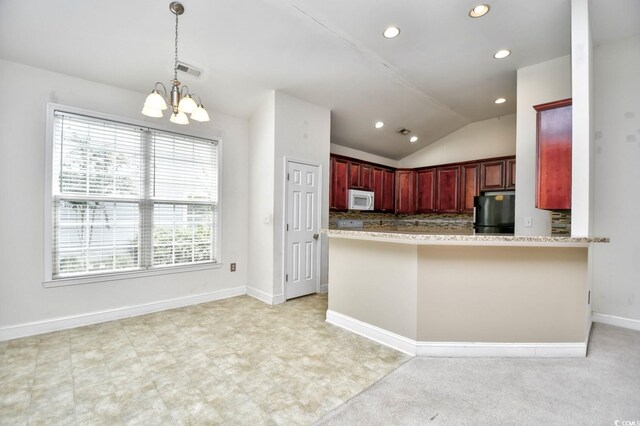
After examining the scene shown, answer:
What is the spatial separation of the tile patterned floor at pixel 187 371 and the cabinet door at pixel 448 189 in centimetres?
384

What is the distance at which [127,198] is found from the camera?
347cm

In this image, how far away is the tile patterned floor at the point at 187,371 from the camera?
1765mm

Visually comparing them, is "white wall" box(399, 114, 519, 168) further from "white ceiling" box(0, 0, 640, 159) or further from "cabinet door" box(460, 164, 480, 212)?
"white ceiling" box(0, 0, 640, 159)

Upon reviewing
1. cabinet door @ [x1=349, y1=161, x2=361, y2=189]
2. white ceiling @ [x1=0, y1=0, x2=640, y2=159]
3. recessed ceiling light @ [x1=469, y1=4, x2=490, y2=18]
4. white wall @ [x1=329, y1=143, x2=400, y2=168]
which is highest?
recessed ceiling light @ [x1=469, y1=4, x2=490, y2=18]

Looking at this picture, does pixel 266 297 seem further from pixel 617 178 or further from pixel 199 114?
pixel 617 178

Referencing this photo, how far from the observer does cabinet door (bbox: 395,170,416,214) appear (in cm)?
630

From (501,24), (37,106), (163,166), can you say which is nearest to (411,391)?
(501,24)

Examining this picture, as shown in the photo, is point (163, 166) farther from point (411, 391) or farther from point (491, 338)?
point (491, 338)

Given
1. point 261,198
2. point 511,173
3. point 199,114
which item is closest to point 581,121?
point 511,173

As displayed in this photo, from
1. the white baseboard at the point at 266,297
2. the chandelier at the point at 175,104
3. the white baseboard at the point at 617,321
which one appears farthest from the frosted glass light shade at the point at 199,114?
the white baseboard at the point at 617,321

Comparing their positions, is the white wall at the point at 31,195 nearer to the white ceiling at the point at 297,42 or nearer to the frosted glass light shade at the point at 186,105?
the white ceiling at the point at 297,42

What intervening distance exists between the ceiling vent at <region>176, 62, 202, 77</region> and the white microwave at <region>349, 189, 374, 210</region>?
300 cm

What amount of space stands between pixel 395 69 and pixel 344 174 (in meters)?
1.95

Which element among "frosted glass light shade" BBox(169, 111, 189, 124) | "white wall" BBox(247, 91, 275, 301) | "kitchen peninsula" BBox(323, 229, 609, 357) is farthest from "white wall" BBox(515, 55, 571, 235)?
"frosted glass light shade" BBox(169, 111, 189, 124)
